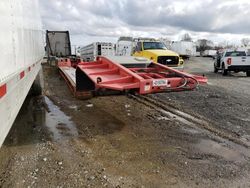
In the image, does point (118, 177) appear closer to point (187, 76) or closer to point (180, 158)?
point (180, 158)

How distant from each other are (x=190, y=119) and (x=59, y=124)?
9.87 ft

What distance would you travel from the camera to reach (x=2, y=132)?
8.51 ft

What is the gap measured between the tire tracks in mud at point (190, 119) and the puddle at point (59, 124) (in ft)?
8.01

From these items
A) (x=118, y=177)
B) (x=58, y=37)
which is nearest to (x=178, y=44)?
(x=58, y=37)

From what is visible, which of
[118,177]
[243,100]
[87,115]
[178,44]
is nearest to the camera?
[118,177]

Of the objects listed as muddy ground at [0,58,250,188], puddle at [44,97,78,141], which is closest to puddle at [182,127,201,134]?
muddy ground at [0,58,250,188]

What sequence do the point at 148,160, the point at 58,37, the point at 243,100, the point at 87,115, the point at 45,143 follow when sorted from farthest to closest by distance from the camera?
the point at 58,37, the point at 243,100, the point at 87,115, the point at 45,143, the point at 148,160

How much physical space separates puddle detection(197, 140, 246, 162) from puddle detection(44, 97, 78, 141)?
2.43 metres

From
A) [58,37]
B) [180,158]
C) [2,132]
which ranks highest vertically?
[58,37]

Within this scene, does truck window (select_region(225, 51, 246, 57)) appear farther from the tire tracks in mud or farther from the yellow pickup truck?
the tire tracks in mud

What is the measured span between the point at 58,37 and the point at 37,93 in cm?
1573

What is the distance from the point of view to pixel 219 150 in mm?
5223

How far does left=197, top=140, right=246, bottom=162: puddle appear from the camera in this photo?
4914mm

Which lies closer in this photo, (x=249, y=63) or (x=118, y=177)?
(x=118, y=177)
